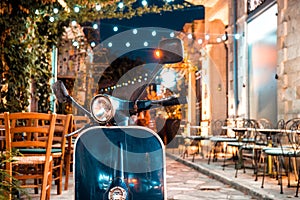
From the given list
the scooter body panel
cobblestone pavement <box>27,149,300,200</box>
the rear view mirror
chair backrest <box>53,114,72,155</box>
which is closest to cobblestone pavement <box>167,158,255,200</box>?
cobblestone pavement <box>27,149,300,200</box>

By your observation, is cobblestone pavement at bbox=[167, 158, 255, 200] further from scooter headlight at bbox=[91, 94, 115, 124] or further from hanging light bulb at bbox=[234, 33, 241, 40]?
hanging light bulb at bbox=[234, 33, 241, 40]

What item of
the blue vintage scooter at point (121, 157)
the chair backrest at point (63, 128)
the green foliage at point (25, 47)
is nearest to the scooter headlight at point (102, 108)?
the blue vintage scooter at point (121, 157)

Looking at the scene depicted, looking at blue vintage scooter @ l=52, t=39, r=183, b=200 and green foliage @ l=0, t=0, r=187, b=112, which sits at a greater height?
green foliage @ l=0, t=0, r=187, b=112

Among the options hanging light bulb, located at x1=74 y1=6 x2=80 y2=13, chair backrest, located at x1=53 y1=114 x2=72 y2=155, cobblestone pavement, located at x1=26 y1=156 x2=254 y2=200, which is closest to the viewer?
chair backrest, located at x1=53 y1=114 x2=72 y2=155

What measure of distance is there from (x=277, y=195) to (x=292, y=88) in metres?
3.50

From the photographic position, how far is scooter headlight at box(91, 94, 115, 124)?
2.46 meters

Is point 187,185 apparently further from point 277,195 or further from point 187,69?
point 187,69

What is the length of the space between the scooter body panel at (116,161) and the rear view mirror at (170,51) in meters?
0.43

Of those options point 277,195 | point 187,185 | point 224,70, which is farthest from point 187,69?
point 277,195

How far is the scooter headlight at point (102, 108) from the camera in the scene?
2.46m

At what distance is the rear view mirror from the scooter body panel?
43 centimetres

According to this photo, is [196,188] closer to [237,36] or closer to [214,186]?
[214,186]

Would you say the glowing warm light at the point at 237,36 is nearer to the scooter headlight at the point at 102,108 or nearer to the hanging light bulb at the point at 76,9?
the hanging light bulb at the point at 76,9

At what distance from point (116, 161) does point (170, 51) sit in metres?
0.70
